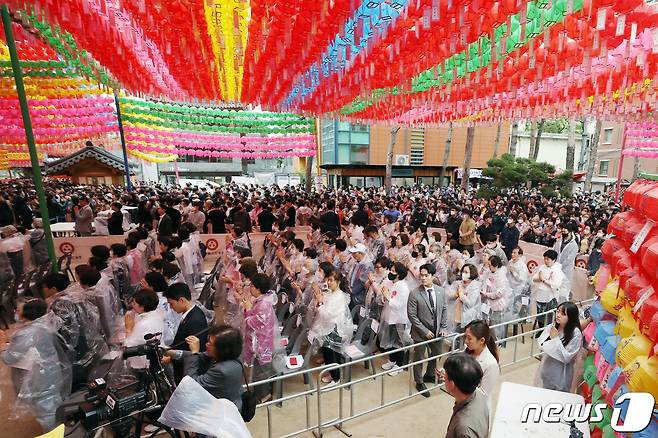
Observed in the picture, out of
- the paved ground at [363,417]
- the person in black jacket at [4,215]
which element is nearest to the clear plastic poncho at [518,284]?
the paved ground at [363,417]

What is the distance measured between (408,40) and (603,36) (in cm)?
214

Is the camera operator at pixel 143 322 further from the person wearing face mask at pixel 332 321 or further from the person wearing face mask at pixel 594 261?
the person wearing face mask at pixel 594 261

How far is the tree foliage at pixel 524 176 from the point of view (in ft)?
62.8

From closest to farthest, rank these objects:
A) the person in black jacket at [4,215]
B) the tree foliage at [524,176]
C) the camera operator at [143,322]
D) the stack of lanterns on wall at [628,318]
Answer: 1. the stack of lanterns on wall at [628,318]
2. the camera operator at [143,322]
3. the person in black jacket at [4,215]
4. the tree foliage at [524,176]

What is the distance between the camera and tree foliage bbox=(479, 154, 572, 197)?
19.2m

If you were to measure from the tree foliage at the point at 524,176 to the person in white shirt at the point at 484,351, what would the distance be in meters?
18.1

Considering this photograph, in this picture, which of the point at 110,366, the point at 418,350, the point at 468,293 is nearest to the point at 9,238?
the point at 110,366

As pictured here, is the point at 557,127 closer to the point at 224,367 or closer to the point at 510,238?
the point at 510,238

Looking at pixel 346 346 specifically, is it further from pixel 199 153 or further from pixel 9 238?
pixel 199 153

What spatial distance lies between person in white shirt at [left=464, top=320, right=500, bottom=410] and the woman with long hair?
0.86 m

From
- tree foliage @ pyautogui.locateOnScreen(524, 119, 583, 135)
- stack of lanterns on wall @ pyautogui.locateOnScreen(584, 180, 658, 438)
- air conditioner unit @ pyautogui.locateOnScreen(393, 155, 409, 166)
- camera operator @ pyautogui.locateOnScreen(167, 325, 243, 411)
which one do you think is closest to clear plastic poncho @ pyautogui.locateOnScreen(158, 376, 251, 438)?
camera operator @ pyautogui.locateOnScreen(167, 325, 243, 411)

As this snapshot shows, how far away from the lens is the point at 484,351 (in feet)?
10.1

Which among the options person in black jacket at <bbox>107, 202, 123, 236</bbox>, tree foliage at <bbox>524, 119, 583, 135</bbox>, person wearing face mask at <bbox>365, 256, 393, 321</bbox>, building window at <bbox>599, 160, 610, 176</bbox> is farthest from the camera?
tree foliage at <bbox>524, 119, 583, 135</bbox>

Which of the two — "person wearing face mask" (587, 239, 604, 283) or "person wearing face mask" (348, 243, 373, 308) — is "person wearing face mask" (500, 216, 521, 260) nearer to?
"person wearing face mask" (587, 239, 604, 283)
